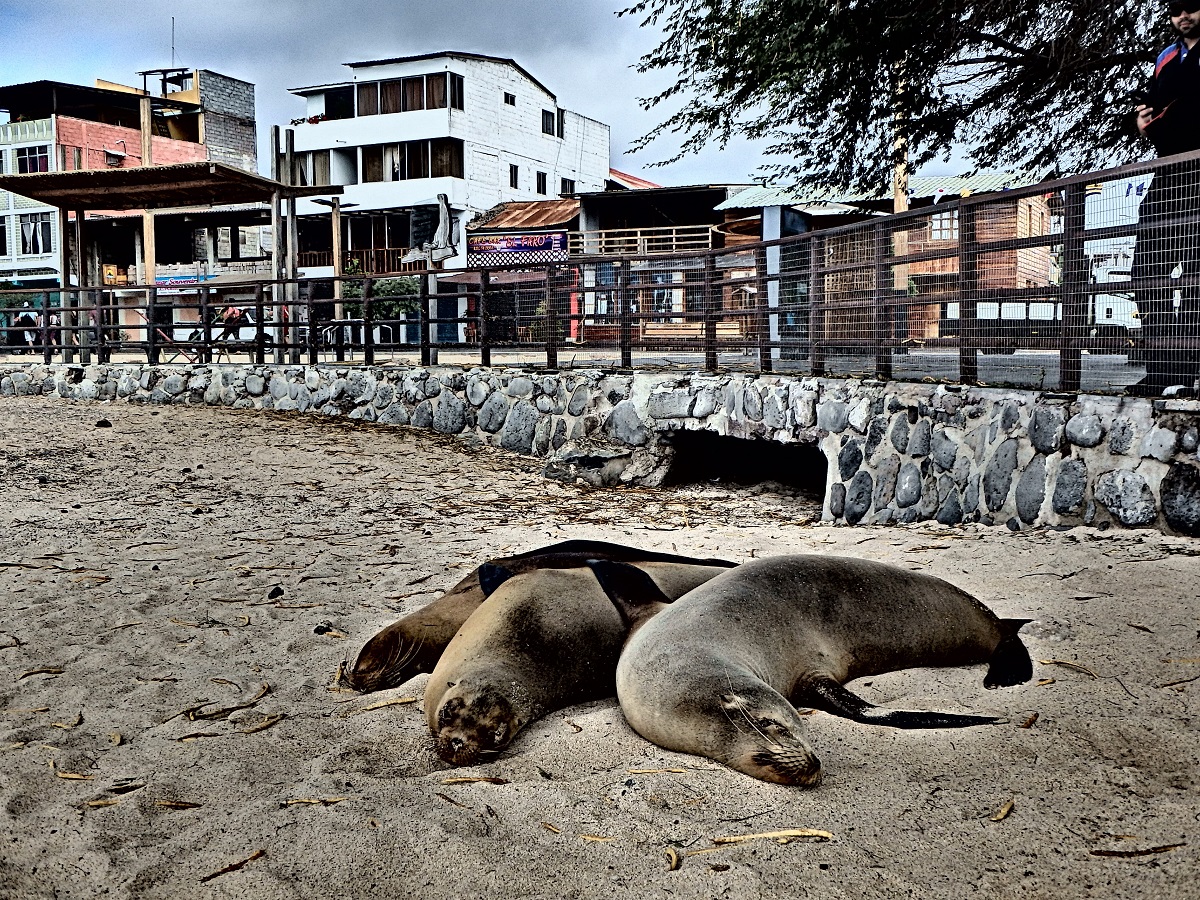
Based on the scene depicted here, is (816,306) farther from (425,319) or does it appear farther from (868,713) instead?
(425,319)

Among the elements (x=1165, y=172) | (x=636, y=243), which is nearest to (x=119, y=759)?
(x=1165, y=172)

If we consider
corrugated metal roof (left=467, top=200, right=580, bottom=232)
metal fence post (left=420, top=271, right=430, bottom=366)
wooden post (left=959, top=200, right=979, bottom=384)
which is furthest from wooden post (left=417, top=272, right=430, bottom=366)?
corrugated metal roof (left=467, top=200, right=580, bottom=232)

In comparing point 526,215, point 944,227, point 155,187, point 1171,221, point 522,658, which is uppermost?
point 526,215

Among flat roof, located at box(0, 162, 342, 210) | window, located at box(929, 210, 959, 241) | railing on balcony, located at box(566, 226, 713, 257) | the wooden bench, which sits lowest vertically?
the wooden bench

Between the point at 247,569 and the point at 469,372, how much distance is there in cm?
656

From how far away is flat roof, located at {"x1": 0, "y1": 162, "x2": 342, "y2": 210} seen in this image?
591 inches

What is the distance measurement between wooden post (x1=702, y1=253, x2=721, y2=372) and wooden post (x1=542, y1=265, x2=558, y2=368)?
6.80ft

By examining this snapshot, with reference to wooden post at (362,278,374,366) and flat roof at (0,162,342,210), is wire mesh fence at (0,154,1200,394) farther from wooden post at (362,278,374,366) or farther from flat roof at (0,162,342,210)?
flat roof at (0,162,342,210)

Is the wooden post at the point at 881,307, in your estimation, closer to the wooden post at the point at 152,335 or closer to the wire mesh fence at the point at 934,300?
the wire mesh fence at the point at 934,300

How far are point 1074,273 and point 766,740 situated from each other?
3.88 metres

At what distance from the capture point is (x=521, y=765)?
2.96m

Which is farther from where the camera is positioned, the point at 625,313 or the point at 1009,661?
the point at 625,313

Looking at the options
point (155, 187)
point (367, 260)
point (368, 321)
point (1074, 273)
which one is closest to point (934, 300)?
point (1074, 273)

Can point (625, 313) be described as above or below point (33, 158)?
below
